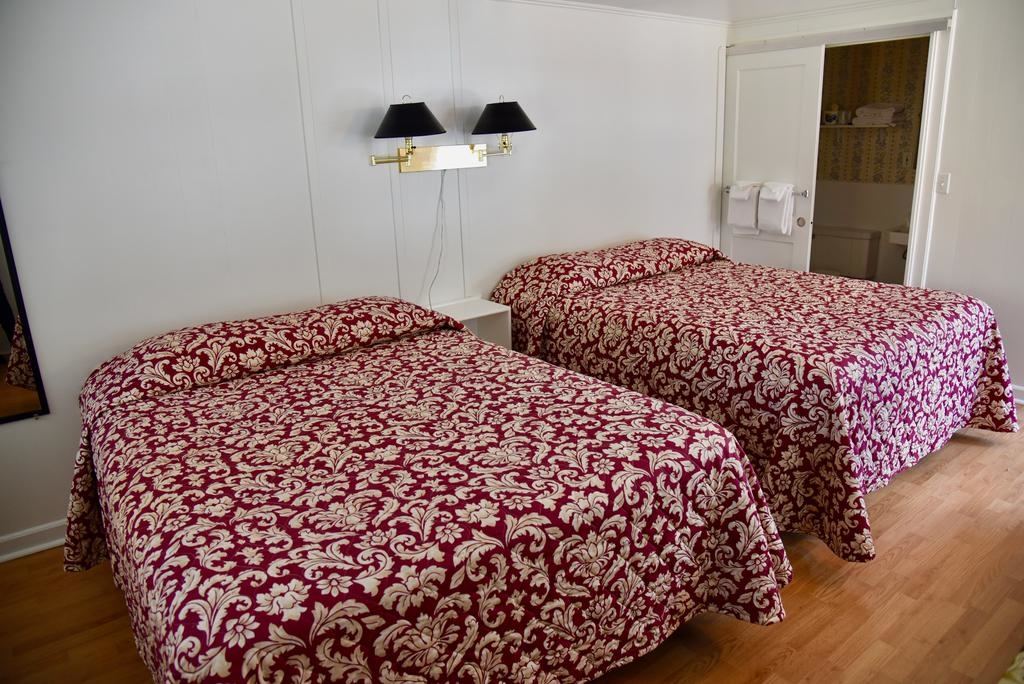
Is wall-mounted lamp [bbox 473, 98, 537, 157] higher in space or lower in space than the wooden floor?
higher

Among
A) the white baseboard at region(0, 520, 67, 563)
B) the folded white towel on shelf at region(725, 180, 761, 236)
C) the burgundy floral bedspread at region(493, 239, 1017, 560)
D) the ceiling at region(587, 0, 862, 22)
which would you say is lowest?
the white baseboard at region(0, 520, 67, 563)

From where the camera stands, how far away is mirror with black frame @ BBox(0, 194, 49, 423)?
8.00 feet

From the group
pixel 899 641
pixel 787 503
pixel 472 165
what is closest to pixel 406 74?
pixel 472 165

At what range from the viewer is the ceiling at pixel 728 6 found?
3.78 m

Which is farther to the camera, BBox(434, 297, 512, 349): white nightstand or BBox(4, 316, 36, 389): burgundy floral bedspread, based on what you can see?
BBox(434, 297, 512, 349): white nightstand

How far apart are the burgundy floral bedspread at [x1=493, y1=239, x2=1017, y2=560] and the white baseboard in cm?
199

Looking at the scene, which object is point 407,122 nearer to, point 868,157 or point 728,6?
point 728,6

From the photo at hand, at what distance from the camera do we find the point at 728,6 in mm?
4031

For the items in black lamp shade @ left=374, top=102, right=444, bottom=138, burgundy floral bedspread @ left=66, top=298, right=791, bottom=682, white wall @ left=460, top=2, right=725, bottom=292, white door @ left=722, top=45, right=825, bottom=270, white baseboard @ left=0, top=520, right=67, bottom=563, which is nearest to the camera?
burgundy floral bedspread @ left=66, top=298, right=791, bottom=682

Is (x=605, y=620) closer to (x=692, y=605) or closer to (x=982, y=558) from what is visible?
(x=692, y=605)

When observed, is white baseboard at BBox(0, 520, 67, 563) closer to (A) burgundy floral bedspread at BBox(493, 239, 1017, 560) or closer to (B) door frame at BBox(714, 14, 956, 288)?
(A) burgundy floral bedspread at BBox(493, 239, 1017, 560)

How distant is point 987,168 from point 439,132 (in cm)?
261

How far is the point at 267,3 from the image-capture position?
2.78 meters

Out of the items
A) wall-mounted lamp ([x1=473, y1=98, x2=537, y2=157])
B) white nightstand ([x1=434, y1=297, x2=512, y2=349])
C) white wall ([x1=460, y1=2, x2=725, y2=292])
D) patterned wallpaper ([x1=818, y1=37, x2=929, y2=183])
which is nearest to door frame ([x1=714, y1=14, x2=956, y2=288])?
white wall ([x1=460, y1=2, x2=725, y2=292])
